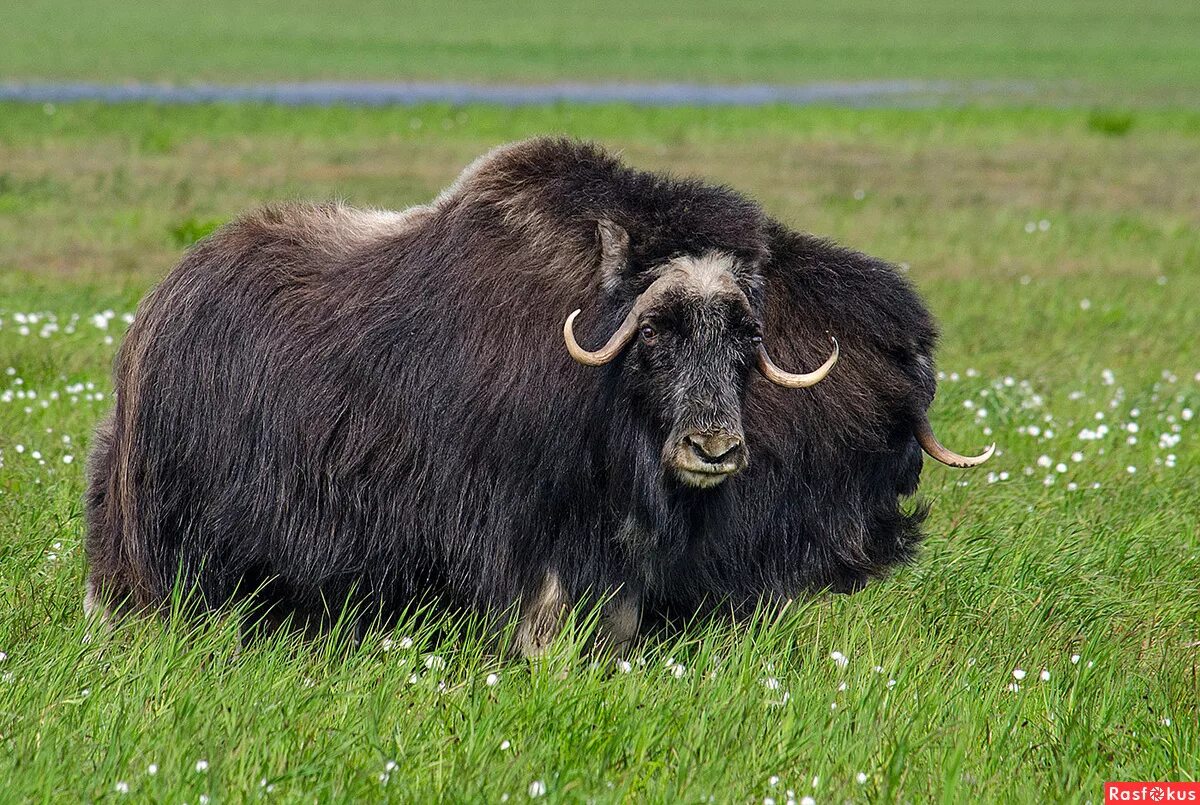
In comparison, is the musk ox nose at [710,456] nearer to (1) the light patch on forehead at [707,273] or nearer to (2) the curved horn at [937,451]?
(1) the light patch on forehead at [707,273]

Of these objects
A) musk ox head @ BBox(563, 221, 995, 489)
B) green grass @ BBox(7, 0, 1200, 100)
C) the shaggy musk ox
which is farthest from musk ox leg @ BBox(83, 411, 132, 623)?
green grass @ BBox(7, 0, 1200, 100)

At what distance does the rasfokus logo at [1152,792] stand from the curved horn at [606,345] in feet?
4.33

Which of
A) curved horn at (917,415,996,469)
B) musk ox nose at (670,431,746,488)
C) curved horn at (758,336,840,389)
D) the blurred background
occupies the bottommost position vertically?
the blurred background

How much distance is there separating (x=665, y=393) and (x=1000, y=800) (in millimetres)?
1109

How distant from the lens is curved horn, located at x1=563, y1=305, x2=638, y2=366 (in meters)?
3.41

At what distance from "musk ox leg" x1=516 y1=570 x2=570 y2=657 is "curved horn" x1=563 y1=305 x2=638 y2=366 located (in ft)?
1.84

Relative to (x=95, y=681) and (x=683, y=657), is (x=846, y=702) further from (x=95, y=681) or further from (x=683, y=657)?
(x=95, y=681)

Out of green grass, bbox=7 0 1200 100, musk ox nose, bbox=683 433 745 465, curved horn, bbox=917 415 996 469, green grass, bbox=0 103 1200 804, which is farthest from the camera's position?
green grass, bbox=7 0 1200 100

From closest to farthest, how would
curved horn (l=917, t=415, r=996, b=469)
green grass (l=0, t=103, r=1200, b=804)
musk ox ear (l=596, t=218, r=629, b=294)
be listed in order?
green grass (l=0, t=103, r=1200, b=804), musk ox ear (l=596, t=218, r=629, b=294), curved horn (l=917, t=415, r=996, b=469)

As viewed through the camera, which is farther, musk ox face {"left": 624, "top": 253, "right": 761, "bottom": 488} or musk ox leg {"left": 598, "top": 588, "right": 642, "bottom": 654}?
musk ox leg {"left": 598, "top": 588, "right": 642, "bottom": 654}

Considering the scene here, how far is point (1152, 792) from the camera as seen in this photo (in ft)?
9.91

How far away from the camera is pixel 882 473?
408 centimetres

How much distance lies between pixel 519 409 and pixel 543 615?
487 millimetres

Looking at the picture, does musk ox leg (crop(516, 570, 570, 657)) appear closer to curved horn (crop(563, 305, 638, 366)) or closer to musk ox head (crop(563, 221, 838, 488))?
musk ox head (crop(563, 221, 838, 488))
